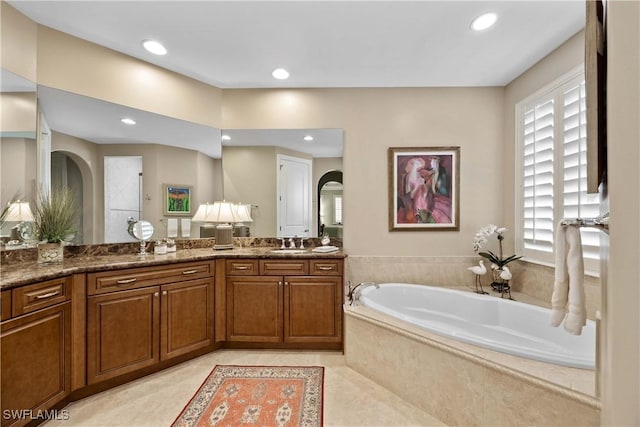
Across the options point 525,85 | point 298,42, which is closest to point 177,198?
point 298,42

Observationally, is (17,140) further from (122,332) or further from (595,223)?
(595,223)

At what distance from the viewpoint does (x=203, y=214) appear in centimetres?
291

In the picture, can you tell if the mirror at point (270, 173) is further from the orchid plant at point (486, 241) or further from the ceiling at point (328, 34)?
the orchid plant at point (486, 241)

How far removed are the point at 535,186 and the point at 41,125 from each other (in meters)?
4.03

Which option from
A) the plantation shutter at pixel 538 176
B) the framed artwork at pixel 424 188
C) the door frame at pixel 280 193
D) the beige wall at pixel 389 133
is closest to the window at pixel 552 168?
the plantation shutter at pixel 538 176

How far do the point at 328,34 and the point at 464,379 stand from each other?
2.47m

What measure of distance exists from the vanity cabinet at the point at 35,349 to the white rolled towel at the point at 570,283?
2547 millimetres

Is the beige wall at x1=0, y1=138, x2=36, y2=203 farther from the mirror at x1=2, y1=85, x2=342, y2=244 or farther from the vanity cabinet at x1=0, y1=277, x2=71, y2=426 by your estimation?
the vanity cabinet at x1=0, y1=277, x2=71, y2=426

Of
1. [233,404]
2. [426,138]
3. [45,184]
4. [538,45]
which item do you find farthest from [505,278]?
[45,184]

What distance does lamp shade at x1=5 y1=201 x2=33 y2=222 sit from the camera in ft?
6.35

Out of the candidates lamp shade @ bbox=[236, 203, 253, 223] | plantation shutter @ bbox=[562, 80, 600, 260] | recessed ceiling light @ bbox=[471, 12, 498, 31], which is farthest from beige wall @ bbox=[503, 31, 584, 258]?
lamp shade @ bbox=[236, 203, 253, 223]

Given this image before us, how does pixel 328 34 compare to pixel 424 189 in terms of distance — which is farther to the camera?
pixel 424 189

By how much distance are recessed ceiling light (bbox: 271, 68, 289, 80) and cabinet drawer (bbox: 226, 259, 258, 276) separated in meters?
1.78

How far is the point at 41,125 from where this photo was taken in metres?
2.11
